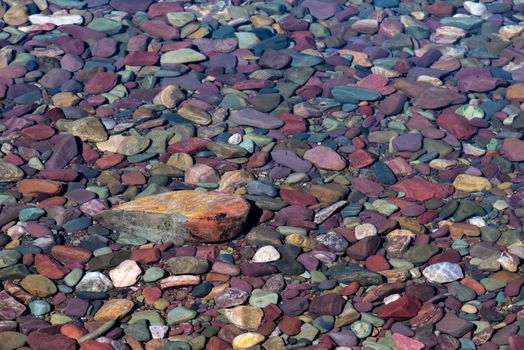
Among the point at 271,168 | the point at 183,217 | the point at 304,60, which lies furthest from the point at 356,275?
the point at 304,60

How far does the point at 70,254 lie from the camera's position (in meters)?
5.11

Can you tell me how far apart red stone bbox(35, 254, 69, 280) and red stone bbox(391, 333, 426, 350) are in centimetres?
180

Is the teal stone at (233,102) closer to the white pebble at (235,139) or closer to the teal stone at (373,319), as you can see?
the white pebble at (235,139)

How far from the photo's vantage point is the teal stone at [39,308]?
15.5 feet

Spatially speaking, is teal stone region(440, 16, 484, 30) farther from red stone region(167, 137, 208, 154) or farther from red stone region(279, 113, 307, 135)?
red stone region(167, 137, 208, 154)

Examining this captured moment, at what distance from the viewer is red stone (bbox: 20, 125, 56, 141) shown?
618 centimetres

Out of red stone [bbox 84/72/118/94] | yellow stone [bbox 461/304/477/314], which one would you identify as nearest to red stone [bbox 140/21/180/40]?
red stone [bbox 84/72/118/94]

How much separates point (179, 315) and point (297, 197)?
1.26 m

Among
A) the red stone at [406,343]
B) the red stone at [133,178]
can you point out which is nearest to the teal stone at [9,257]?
the red stone at [133,178]

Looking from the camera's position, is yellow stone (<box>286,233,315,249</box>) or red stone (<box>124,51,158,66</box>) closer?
yellow stone (<box>286,233,315,249</box>)

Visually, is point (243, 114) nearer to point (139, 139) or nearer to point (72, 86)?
point (139, 139)

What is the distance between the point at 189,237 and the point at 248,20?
10.3ft

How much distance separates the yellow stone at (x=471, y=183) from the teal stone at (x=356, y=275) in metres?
1.14

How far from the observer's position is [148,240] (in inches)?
207
